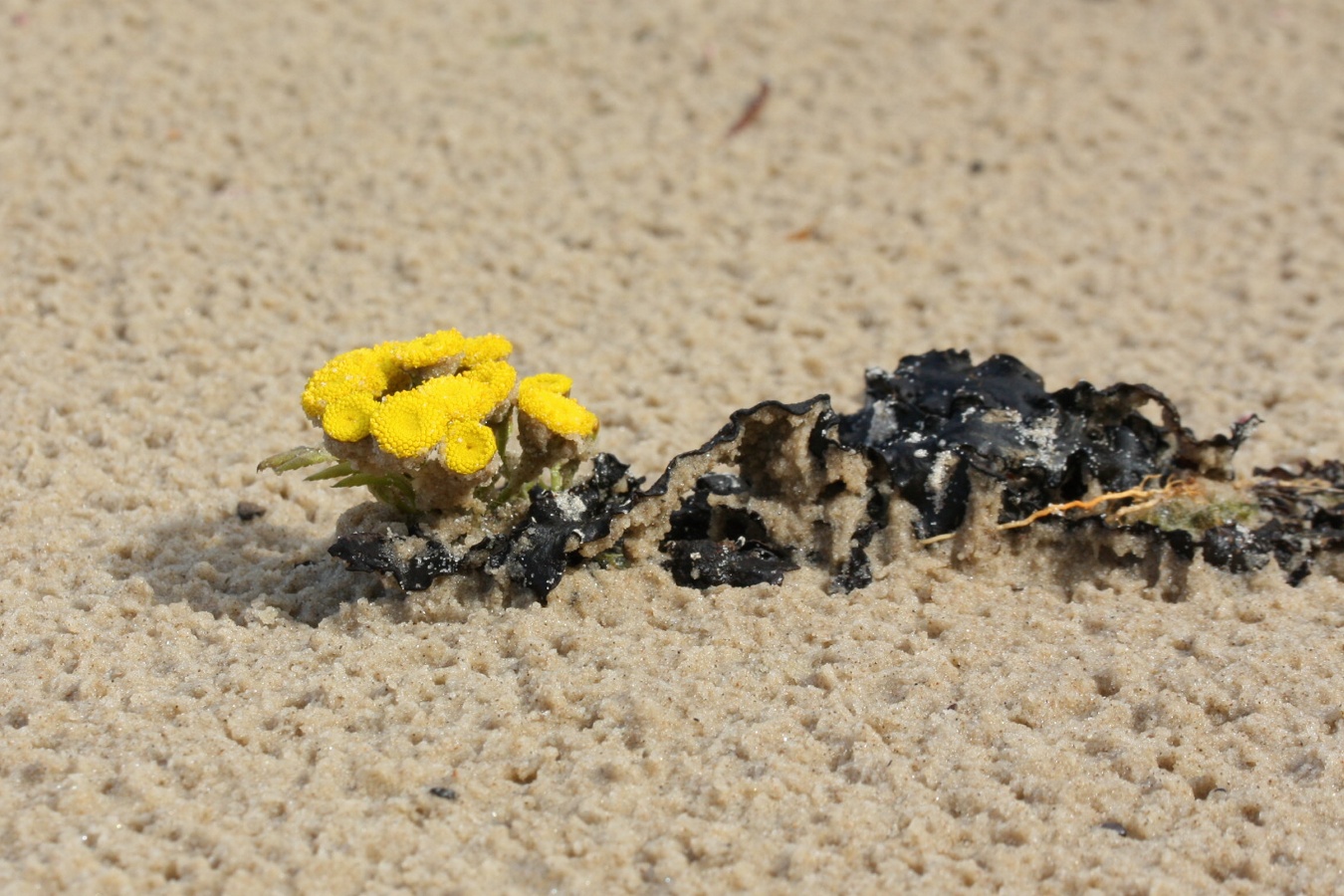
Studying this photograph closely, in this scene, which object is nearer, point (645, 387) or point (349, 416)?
point (349, 416)

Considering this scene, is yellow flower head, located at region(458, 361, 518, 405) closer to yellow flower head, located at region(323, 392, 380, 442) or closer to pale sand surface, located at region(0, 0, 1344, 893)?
yellow flower head, located at region(323, 392, 380, 442)


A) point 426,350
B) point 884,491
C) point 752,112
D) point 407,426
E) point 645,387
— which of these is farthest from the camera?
point 752,112

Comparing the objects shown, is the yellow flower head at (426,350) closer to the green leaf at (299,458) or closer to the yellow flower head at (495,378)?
the yellow flower head at (495,378)

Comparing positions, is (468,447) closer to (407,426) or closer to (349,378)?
(407,426)

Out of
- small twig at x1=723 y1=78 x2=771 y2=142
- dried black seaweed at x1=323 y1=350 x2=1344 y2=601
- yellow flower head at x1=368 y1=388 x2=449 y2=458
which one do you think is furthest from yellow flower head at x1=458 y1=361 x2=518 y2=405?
small twig at x1=723 y1=78 x2=771 y2=142

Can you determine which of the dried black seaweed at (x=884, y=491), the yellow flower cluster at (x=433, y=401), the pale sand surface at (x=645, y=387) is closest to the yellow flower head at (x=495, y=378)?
the yellow flower cluster at (x=433, y=401)

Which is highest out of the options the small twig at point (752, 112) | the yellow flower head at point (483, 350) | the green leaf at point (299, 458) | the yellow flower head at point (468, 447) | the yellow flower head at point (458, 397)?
the small twig at point (752, 112)

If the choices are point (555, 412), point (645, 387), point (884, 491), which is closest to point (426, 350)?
point (555, 412)
